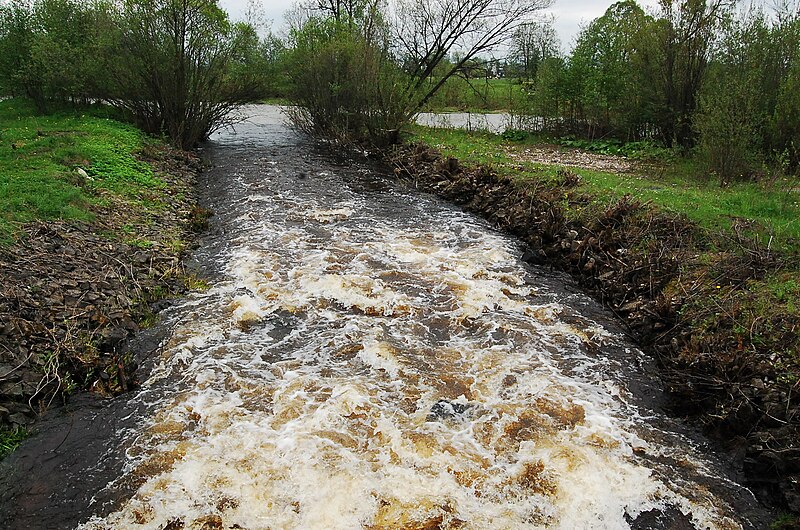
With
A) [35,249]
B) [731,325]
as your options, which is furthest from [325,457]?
[35,249]

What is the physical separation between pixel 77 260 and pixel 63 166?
5.95 meters

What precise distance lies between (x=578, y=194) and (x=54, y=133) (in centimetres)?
1700

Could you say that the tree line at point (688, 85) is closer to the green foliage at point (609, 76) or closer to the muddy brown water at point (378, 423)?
the green foliage at point (609, 76)

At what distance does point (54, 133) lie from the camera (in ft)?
59.3

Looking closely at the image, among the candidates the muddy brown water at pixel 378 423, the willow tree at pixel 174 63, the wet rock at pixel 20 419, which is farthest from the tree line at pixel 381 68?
the wet rock at pixel 20 419

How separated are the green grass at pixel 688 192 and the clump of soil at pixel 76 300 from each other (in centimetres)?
973

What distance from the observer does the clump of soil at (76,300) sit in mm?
6586

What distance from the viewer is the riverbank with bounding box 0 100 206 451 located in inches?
265

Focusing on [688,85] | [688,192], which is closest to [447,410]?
[688,192]

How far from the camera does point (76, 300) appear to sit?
7969mm

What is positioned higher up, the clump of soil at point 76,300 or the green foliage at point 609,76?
the green foliage at point 609,76

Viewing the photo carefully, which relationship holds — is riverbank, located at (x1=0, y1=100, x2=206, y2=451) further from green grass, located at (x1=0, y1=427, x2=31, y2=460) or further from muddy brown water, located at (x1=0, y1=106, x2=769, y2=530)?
muddy brown water, located at (x1=0, y1=106, x2=769, y2=530)

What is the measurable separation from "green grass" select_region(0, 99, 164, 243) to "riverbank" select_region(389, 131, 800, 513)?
9850mm

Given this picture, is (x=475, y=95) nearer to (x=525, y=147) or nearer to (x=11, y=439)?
(x=525, y=147)
